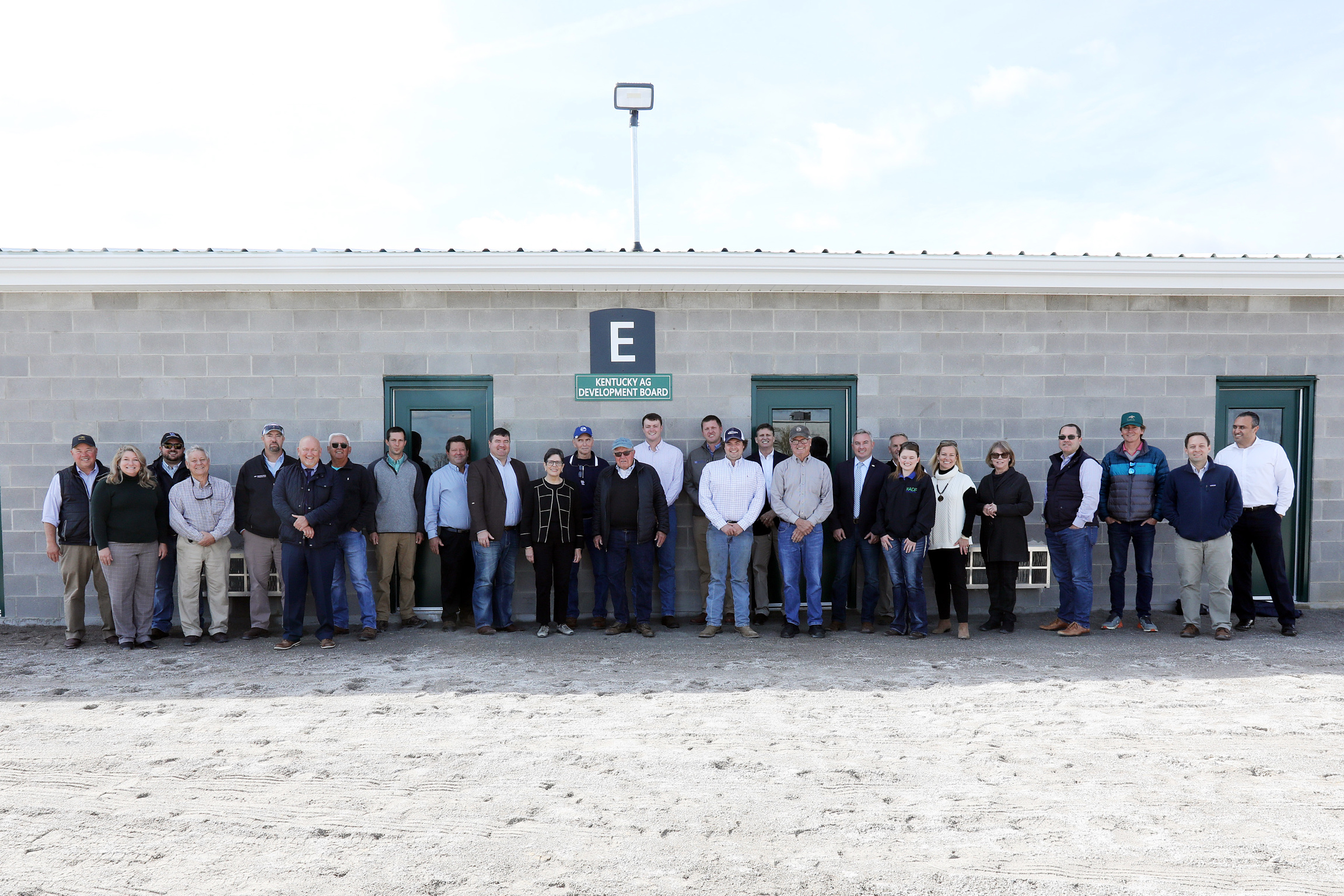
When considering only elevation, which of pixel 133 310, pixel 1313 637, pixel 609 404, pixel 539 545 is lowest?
pixel 1313 637

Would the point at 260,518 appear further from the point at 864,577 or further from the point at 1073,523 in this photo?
the point at 1073,523

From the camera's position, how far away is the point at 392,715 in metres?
4.62

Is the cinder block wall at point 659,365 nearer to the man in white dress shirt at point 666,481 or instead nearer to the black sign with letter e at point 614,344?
the black sign with letter e at point 614,344

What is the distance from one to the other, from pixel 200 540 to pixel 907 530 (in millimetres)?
5585

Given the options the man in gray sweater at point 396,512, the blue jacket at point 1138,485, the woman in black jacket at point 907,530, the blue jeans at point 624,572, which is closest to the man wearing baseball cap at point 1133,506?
the blue jacket at point 1138,485

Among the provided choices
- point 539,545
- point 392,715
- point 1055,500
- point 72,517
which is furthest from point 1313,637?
point 72,517

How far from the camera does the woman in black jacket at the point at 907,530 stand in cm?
644

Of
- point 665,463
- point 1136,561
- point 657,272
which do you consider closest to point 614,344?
point 657,272

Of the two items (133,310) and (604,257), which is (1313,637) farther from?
(133,310)

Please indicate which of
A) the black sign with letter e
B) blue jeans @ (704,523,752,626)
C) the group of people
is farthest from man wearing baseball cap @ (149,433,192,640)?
blue jeans @ (704,523,752,626)

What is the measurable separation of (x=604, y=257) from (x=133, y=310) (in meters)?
4.19

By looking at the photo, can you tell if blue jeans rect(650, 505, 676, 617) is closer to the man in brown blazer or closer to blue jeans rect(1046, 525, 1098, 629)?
the man in brown blazer

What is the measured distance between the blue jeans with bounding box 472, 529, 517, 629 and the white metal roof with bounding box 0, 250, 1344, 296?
225 centimetres

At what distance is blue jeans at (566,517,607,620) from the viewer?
6.92 meters
